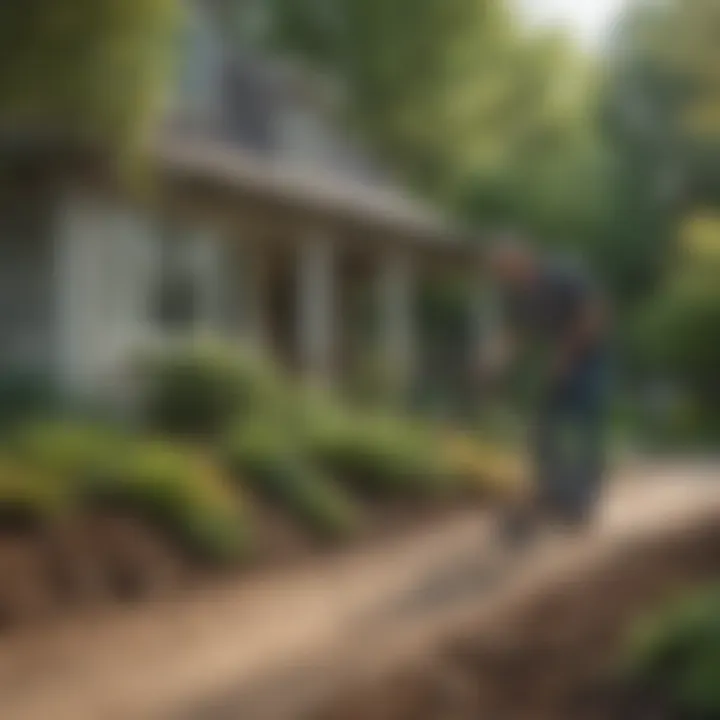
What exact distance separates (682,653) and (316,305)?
4088mm

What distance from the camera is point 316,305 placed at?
8.39 meters

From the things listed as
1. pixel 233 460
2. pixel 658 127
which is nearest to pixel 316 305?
pixel 233 460

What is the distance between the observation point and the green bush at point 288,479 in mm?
6914

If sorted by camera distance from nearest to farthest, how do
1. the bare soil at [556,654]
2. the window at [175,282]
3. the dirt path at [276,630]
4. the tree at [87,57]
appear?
the bare soil at [556,654] < the dirt path at [276,630] < the tree at [87,57] < the window at [175,282]

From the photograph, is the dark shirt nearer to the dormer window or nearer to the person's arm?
the person's arm

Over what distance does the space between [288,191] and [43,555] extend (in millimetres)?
4120

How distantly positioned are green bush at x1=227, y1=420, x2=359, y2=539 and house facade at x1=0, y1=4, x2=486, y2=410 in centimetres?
37

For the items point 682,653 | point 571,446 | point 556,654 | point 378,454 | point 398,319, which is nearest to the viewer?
point 682,653

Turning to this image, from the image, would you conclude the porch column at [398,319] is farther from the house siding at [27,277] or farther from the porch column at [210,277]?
the house siding at [27,277]

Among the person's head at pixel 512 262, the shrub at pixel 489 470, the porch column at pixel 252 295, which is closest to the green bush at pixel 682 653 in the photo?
the person's head at pixel 512 262

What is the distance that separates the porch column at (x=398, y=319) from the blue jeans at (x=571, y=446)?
0.91 metres

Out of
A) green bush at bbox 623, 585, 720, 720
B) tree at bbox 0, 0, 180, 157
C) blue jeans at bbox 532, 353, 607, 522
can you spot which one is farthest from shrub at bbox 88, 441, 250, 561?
green bush at bbox 623, 585, 720, 720

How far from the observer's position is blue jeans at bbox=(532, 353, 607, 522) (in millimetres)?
5875

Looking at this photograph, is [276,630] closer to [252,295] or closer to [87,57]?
[87,57]
